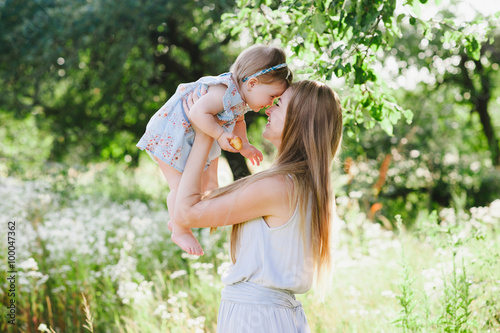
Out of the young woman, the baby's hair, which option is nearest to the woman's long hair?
the young woman

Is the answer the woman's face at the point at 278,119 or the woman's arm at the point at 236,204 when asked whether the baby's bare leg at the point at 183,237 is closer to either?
the woman's arm at the point at 236,204

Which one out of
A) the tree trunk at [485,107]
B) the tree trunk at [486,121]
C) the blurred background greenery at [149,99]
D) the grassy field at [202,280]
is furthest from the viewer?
the tree trunk at [486,121]

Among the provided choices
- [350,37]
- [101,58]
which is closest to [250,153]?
[350,37]

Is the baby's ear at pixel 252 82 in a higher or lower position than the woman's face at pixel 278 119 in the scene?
higher

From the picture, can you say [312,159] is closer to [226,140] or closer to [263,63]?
[226,140]

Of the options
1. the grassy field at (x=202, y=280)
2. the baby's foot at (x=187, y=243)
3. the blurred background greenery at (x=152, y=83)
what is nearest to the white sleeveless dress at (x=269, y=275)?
the baby's foot at (x=187, y=243)

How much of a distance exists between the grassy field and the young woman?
0.57 meters

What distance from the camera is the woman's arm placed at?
1782 mm

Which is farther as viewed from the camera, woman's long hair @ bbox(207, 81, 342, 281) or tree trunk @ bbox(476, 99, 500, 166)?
tree trunk @ bbox(476, 99, 500, 166)

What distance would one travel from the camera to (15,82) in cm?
801

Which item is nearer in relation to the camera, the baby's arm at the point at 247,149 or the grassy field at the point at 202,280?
the baby's arm at the point at 247,149

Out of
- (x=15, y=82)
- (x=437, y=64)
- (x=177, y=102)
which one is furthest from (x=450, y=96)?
(x=177, y=102)

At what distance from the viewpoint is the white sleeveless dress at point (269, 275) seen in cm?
180

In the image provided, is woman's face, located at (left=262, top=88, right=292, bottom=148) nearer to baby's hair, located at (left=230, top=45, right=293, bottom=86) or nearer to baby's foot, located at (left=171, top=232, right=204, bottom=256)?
baby's hair, located at (left=230, top=45, right=293, bottom=86)
